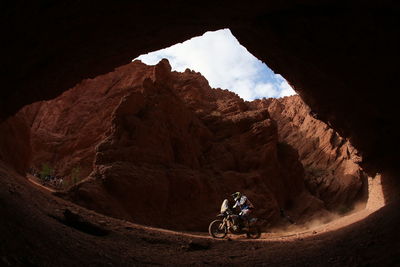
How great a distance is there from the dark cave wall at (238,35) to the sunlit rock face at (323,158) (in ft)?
54.9

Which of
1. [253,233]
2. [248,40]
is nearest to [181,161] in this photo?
[253,233]

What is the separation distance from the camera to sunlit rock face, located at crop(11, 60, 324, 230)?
17.9 metres

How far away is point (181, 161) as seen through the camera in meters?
22.2

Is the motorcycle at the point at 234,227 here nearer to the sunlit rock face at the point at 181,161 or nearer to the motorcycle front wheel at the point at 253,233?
the motorcycle front wheel at the point at 253,233

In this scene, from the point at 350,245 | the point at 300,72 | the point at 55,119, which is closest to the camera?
the point at 350,245

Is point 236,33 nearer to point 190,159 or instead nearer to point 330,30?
point 330,30

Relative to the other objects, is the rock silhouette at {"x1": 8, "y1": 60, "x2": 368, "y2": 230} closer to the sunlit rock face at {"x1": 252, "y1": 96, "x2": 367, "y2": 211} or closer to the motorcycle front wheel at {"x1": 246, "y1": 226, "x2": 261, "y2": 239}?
the sunlit rock face at {"x1": 252, "y1": 96, "x2": 367, "y2": 211}

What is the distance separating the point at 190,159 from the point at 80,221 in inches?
540

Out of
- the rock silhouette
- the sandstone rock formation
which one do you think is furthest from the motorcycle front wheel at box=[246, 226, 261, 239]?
the rock silhouette

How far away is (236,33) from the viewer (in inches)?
404

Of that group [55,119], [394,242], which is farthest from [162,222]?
[55,119]

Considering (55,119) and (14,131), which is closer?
(14,131)

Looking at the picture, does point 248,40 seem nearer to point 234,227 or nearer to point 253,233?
point 234,227

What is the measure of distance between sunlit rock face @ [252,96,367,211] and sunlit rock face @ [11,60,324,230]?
6397mm
